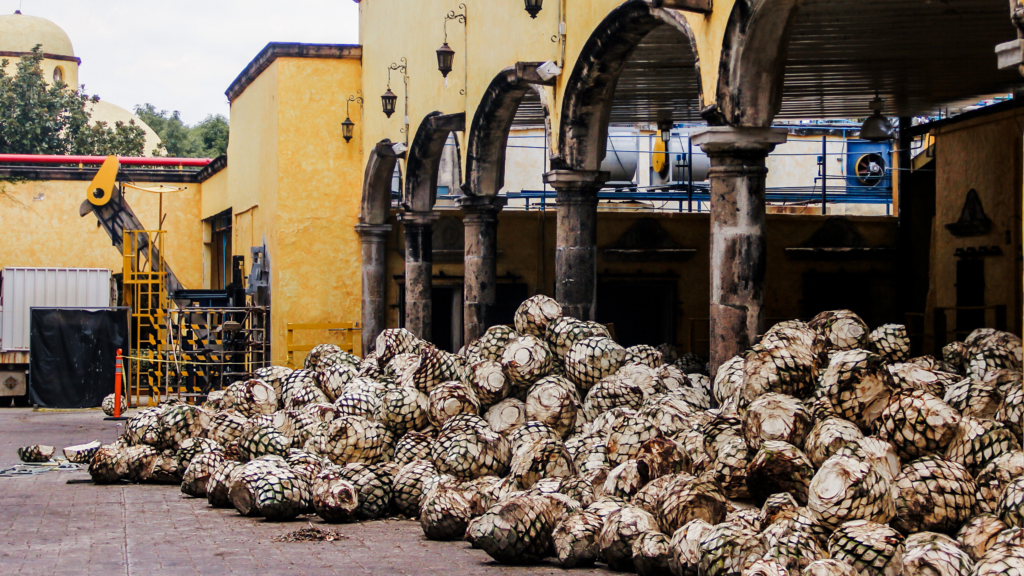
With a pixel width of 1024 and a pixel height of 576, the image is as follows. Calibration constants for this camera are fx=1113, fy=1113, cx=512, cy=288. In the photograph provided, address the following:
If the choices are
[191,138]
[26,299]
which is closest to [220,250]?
[26,299]

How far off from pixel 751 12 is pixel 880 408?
305 cm

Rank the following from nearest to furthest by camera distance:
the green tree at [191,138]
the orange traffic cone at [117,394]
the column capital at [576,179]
Result: the column capital at [576,179] → the orange traffic cone at [117,394] → the green tree at [191,138]

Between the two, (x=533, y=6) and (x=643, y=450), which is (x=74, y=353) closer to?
(x=533, y=6)

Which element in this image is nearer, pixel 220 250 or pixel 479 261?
pixel 479 261

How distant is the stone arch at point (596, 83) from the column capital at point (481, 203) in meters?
3.07

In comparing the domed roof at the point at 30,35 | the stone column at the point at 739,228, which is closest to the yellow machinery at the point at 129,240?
the stone column at the point at 739,228

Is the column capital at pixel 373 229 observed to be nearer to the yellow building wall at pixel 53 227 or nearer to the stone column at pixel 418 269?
the stone column at pixel 418 269

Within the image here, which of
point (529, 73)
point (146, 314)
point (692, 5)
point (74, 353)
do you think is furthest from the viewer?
point (146, 314)

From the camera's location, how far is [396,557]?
7.08m

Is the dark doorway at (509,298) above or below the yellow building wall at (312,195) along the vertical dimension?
below

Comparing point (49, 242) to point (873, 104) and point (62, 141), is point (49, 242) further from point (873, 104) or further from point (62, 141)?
point (873, 104)

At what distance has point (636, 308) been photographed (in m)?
19.5

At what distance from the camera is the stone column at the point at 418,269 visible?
1769 centimetres

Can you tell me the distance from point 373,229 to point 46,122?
23123mm
